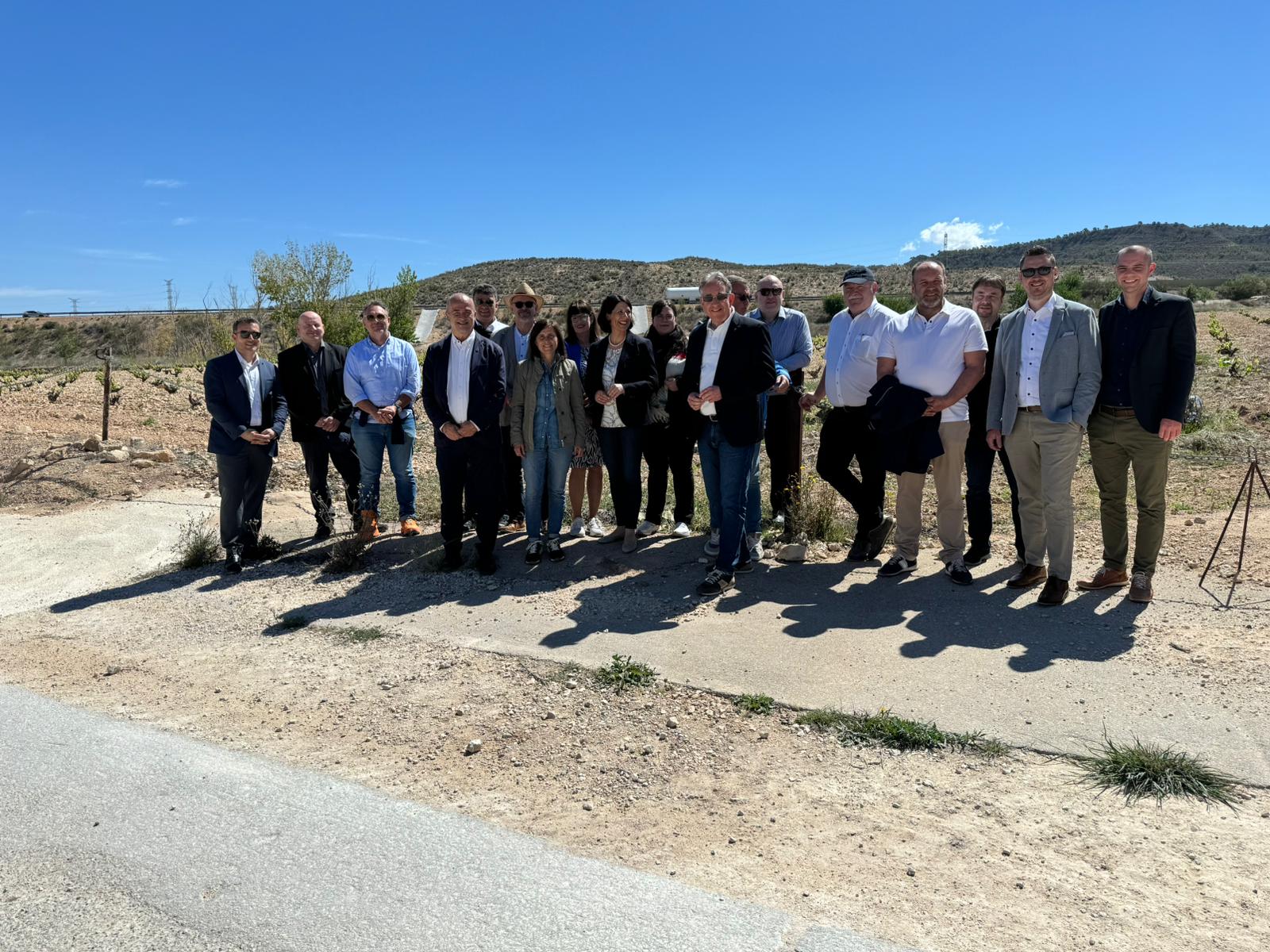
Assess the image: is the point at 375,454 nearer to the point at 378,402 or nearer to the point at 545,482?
the point at 378,402

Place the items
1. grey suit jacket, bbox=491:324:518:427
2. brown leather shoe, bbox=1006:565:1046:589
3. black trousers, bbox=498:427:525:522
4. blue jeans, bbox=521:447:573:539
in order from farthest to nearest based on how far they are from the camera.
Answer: black trousers, bbox=498:427:525:522
grey suit jacket, bbox=491:324:518:427
blue jeans, bbox=521:447:573:539
brown leather shoe, bbox=1006:565:1046:589

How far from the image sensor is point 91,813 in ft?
11.8

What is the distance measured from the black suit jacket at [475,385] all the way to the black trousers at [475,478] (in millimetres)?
116

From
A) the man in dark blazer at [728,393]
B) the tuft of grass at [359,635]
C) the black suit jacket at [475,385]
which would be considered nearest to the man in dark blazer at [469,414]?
the black suit jacket at [475,385]

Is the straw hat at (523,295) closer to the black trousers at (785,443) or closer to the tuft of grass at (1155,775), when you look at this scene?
the black trousers at (785,443)

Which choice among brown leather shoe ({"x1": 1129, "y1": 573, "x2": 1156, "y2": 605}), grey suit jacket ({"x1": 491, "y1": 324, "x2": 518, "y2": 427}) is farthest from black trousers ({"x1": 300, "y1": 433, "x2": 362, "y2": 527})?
brown leather shoe ({"x1": 1129, "y1": 573, "x2": 1156, "y2": 605})

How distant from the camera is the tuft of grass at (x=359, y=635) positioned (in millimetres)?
5633

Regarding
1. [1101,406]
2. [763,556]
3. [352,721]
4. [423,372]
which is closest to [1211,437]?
[1101,406]

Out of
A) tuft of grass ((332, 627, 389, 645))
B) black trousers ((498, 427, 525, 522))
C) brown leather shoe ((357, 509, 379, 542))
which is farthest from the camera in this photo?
black trousers ((498, 427, 525, 522))

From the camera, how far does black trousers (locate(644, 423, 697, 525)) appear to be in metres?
7.41

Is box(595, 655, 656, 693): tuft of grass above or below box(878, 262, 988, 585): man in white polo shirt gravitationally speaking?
below

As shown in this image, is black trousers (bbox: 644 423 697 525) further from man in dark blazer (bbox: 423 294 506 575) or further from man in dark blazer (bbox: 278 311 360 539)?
man in dark blazer (bbox: 278 311 360 539)

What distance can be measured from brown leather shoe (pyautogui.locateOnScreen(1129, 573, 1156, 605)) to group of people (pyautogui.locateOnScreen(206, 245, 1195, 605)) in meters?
0.01

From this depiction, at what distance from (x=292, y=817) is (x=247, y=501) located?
451 centimetres
